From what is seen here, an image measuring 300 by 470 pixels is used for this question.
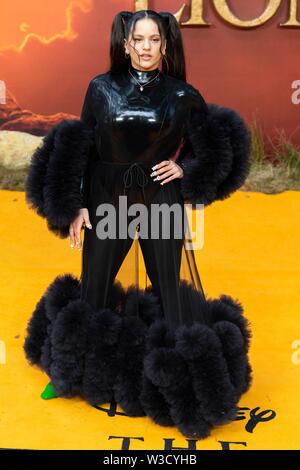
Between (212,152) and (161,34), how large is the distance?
439mm

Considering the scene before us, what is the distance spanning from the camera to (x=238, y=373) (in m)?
2.41

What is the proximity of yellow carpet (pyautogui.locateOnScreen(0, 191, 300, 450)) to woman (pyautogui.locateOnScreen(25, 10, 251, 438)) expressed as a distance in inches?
3.9

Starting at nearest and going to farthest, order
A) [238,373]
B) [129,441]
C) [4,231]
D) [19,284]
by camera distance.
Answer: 1. [129,441]
2. [238,373]
3. [19,284]
4. [4,231]

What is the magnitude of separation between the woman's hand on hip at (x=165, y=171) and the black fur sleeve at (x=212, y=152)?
0.12 feet

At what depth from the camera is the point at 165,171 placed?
7.74 ft

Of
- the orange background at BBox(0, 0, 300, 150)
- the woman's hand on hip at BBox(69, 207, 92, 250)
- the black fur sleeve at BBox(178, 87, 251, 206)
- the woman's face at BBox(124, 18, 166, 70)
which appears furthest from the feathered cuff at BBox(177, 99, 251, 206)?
the orange background at BBox(0, 0, 300, 150)

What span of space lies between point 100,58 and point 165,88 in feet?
10.9

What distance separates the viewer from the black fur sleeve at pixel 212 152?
232 cm

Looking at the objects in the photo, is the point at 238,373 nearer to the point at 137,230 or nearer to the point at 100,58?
the point at 137,230

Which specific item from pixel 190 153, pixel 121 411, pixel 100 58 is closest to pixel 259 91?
pixel 100 58

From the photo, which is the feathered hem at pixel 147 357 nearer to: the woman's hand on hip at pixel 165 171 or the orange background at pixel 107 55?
the woman's hand on hip at pixel 165 171

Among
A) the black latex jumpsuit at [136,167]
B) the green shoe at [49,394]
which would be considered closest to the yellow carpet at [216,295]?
the green shoe at [49,394]

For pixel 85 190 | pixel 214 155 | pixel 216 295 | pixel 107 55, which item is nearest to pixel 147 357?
pixel 85 190

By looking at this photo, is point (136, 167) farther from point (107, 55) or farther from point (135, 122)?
point (107, 55)
